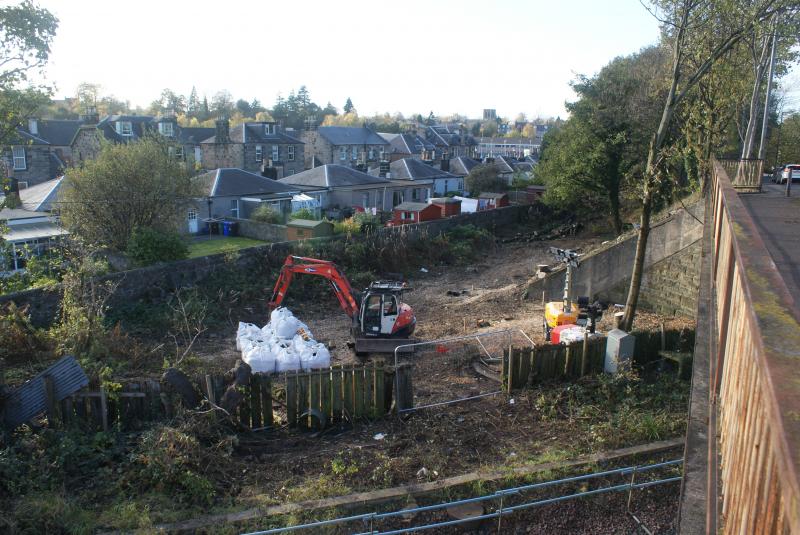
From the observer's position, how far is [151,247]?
22109 mm

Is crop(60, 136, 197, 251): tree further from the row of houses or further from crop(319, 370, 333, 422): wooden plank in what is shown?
crop(319, 370, 333, 422): wooden plank

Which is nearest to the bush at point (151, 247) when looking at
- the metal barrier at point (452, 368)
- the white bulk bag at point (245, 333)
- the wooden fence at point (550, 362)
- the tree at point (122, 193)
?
the tree at point (122, 193)

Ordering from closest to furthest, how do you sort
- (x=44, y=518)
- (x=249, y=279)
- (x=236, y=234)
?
(x=44, y=518), (x=249, y=279), (x=236, y=234)

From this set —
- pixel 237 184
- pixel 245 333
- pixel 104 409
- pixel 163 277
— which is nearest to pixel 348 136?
pixel 237 184

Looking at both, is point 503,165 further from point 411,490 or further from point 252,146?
→ point 411,490

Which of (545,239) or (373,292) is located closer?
(373,292)

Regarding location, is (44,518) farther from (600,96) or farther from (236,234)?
(600,96)

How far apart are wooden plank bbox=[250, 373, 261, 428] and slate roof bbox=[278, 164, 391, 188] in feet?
100.0

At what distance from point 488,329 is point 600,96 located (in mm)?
18691

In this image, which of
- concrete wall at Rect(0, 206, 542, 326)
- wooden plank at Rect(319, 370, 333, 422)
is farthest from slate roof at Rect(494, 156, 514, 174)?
wooden plank at Rect(319, 370, 333, 422)

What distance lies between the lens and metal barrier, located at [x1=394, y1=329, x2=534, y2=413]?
13.1 meters

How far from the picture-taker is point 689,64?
63.4ft

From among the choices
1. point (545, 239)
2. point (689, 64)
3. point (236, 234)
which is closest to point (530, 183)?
point (545, 239)

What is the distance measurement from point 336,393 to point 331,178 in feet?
103
